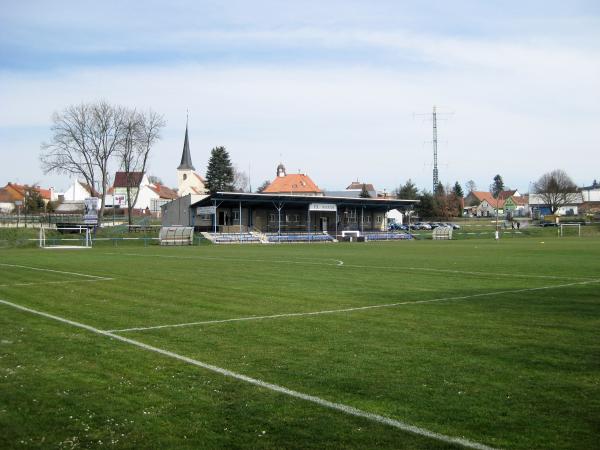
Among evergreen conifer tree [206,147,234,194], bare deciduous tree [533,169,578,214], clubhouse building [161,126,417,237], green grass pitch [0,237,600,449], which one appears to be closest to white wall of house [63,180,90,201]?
evergreen conifer tree [206,147,234,194]

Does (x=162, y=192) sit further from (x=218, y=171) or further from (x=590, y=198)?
(x=590, y=198)

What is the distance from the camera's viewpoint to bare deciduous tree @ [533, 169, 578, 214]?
12838 cm

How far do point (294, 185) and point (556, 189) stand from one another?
56.3m

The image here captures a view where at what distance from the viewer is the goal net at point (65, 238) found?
53.4m

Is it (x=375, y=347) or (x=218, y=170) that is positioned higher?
(x=218, y=170)

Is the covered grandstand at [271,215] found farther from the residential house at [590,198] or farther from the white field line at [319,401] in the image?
the residential house at [590,198]

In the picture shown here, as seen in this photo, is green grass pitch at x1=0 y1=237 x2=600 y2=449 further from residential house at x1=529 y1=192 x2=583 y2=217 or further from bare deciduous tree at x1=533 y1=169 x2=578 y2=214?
residential house at x1=529 y1=192 x2=583 y2=217

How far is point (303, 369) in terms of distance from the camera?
24.9 ft

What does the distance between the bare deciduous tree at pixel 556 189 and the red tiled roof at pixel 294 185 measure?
50.8 metres

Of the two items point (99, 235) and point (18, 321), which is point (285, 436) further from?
point (99, 235)

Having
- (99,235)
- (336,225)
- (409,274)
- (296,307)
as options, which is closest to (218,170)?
(336,225)

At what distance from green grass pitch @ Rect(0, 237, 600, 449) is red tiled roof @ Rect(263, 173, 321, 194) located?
106 meters

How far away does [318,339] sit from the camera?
9.59m

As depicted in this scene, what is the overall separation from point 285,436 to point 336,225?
76637 millimetres
